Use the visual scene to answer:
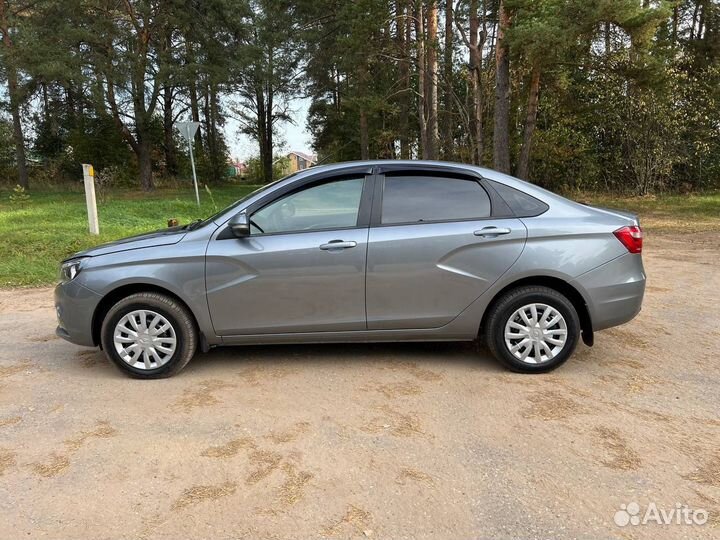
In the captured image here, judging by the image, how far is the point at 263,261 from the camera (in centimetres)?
393

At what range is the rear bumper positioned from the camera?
396 cm

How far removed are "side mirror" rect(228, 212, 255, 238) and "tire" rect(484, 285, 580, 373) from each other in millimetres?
1996

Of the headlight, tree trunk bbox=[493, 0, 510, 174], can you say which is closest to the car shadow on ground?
the headlight

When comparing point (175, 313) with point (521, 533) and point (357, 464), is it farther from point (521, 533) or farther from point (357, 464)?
point (521, 533)

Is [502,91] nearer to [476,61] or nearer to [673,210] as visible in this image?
[476,61]

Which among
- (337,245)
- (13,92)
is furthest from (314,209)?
(13,92)

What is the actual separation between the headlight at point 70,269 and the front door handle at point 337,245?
1943 millimetres

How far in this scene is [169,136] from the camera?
108ft

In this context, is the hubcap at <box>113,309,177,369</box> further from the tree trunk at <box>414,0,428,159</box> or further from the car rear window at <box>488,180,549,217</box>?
the tree trunk at <box>414,0,428,159</box>

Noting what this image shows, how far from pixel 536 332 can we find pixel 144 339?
3025 mm

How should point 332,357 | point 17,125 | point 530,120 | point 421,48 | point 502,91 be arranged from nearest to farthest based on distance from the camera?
point 332,357 → point 502,91 → point 530,120 → point 421,48 → point 17,125

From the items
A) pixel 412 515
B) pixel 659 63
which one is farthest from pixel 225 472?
pixel 659 63

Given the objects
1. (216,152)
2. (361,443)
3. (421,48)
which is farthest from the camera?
(216,152)

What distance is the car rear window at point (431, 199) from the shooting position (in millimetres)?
4051
